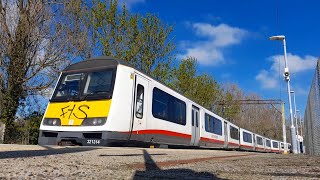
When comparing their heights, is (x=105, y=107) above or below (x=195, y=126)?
above

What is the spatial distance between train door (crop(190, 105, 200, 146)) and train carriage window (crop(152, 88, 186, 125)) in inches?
45.3

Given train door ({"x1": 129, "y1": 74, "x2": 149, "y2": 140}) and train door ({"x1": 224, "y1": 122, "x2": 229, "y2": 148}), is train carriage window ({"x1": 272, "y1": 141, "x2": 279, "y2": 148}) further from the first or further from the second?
train door ({"x1": 129, "y1": 74, "x2": 149, "y2": 140})

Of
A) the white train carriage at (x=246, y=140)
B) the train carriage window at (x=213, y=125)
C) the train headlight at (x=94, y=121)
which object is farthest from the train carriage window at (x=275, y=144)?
the train headlight at (x=94, y=121)

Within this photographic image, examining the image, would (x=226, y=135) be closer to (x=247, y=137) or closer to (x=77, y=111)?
(x=247, y=137)

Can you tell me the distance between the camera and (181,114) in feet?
41.7

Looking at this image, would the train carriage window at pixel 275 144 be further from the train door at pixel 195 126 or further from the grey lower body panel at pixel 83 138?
the grey lower body panel at pixel 83 138

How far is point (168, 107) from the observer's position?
37.8 ft

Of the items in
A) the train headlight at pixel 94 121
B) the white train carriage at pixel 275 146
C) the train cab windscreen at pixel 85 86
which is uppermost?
the train cab windscreen at pixel 85 86

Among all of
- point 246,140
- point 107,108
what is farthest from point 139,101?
→ point 246,140

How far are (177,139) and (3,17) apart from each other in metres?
11.6

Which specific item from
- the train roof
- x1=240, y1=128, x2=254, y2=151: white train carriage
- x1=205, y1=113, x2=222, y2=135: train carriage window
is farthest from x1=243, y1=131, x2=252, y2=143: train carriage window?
the train roof

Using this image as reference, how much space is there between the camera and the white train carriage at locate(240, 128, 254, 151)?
2600cm

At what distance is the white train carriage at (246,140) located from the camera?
1024 inches

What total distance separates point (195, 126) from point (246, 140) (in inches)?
587
